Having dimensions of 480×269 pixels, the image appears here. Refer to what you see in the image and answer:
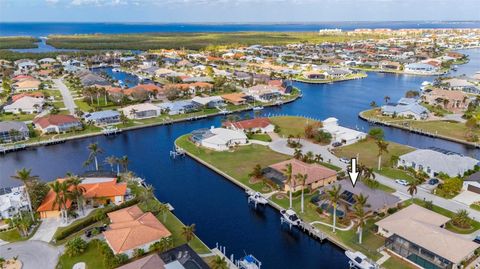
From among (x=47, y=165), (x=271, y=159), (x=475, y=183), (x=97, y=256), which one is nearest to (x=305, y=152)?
(x=271, y=159)

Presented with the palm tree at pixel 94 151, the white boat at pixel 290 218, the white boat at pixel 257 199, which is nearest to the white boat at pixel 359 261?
the white boat at pixel 290 218

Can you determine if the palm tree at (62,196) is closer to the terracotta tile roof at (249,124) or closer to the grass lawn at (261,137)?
the grass lawn at (261,137)

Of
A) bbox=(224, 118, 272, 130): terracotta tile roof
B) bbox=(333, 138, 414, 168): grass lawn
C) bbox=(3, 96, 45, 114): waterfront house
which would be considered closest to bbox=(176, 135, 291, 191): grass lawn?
bbox=(224, 118, 272, 130): terracotta tile roof

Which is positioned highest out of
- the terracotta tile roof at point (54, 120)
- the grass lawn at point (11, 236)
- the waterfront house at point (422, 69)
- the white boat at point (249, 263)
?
the waterfront house at point (422, 69)

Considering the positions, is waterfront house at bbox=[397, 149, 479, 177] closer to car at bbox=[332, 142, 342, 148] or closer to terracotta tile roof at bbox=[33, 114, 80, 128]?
car at bbox=[332, 142, 342, 148]

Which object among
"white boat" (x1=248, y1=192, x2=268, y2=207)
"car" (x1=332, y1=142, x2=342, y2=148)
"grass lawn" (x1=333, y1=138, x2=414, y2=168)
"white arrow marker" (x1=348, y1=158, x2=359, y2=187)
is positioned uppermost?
"white arrow marker" (x1=348, y1=158, x2=359, y2=187)

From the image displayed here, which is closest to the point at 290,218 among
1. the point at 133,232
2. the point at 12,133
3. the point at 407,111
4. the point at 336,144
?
the point at 133,232
